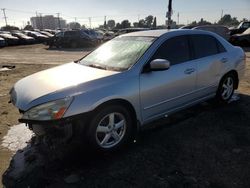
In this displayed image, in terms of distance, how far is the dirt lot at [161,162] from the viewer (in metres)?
3.35

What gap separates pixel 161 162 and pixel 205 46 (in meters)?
2.58

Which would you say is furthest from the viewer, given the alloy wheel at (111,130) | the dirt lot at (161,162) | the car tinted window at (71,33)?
the car tinted window at (71,33)

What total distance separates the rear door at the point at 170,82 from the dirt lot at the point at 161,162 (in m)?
0.46

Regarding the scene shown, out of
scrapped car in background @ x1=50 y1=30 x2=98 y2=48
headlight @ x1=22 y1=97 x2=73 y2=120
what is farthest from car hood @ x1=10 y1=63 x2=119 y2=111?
scrapped car in background @ x1=50 y1=30 x2=98 y2=48

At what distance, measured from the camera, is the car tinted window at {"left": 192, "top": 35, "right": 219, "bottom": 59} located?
5.12 metres

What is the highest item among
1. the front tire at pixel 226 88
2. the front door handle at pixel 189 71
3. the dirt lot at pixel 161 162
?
the front door handle at pixel 189 71

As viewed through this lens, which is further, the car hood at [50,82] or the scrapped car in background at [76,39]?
the scrapped car in background at [76,39]

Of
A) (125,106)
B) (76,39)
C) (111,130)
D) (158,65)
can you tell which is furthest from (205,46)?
(76,39)

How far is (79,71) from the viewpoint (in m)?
4.29

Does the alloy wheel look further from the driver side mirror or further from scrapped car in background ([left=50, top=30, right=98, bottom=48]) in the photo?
scrapped car in background ([left=50, top=30, right=98, bottom=48])

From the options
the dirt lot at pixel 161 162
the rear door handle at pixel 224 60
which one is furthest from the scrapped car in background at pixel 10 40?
the rear door handle at pixel 224 60

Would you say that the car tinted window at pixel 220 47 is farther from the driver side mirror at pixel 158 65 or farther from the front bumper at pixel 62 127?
the front bumper at pixel 62 127

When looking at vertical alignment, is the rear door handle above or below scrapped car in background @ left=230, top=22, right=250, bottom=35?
above

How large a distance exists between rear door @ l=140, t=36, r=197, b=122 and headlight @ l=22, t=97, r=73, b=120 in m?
1.14
